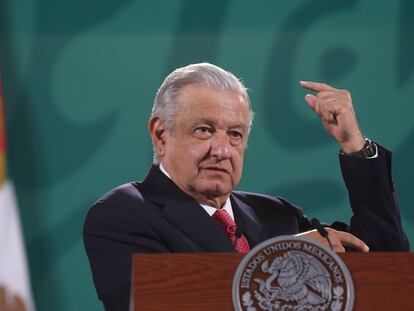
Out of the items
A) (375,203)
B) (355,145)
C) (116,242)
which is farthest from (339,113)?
(116,242)

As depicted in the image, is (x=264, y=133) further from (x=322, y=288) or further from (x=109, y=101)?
(x=322, y=288)

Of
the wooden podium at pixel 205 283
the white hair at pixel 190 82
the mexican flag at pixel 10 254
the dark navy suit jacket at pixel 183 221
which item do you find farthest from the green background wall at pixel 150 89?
the wooden podium at pixel 205 283

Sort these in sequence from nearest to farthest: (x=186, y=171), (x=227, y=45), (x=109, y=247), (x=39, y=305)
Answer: (x=109, y=247), (x=186, y=171), (x=39, y=305), (x=227, y=45)

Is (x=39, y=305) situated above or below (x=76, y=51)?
below

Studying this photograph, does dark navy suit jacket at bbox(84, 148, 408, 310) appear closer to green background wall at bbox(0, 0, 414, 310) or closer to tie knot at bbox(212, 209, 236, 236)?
tie knot at bbox(212, 209, 236, 236)

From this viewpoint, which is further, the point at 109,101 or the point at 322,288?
the point at 109,101

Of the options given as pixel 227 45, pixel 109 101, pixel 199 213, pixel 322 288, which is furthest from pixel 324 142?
pixel 322 288

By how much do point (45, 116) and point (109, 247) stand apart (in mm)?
1258

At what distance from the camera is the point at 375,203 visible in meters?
2.08

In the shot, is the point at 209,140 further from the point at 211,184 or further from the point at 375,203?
the point at 375,203

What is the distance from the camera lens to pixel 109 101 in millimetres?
3080

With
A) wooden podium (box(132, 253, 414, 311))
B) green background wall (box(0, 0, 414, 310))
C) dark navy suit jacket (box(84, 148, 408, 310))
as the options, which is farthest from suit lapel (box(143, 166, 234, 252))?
green background wall (box(0, 0, 414, 310))

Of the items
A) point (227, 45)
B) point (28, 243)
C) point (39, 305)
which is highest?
point (227, 45)

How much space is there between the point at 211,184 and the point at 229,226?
0.11 metres
